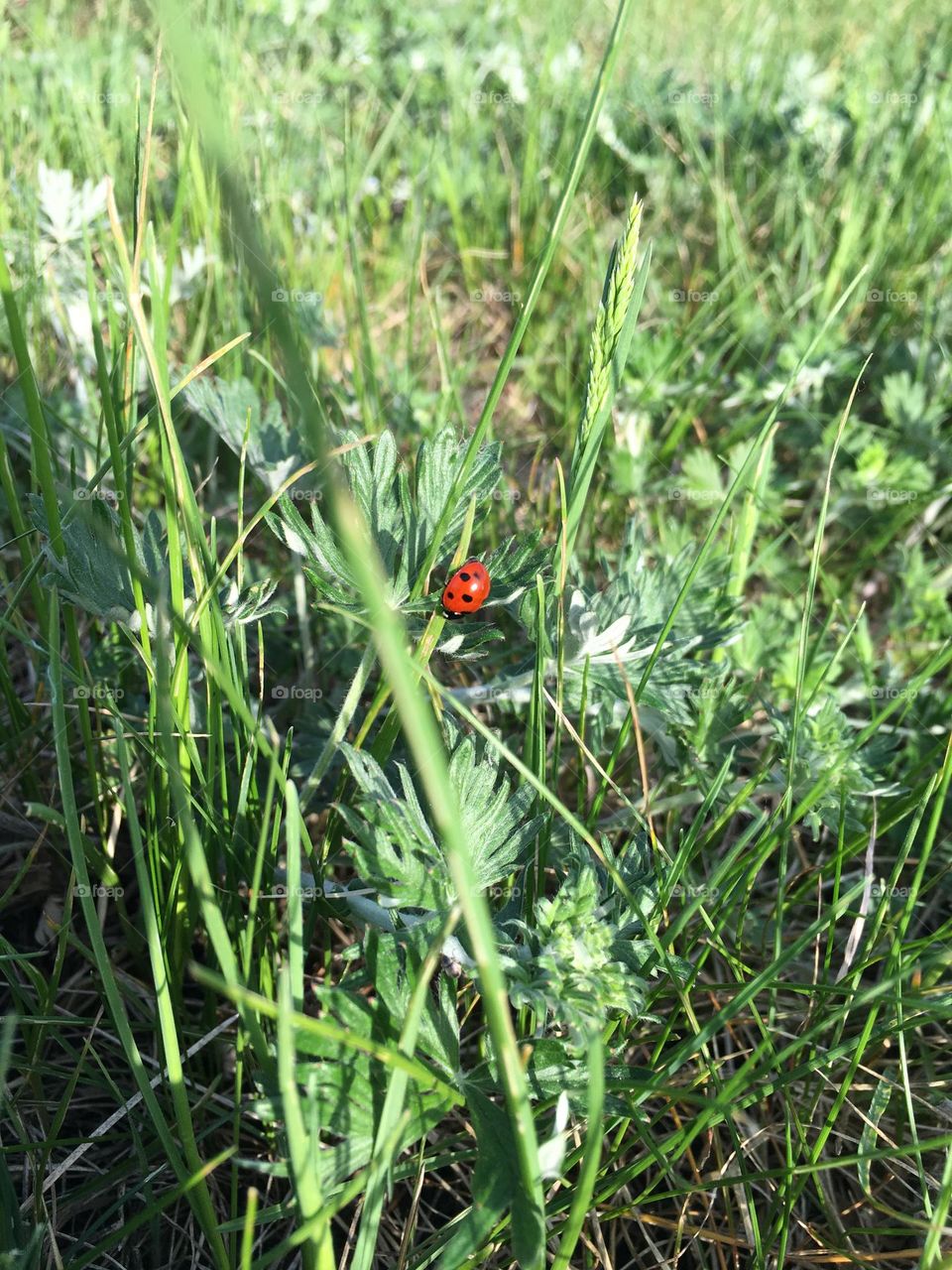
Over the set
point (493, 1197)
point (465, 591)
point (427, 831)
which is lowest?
point (493, 1197)

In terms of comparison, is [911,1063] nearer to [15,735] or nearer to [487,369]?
[15,735]

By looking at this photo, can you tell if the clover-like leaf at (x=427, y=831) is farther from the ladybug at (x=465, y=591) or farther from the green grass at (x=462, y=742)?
the ladybug at (x=465, y=591)

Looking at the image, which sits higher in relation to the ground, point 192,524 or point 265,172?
point 265,172

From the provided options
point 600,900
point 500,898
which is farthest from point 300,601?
point 600,900

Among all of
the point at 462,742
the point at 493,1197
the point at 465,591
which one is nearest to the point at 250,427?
the point at 465,591

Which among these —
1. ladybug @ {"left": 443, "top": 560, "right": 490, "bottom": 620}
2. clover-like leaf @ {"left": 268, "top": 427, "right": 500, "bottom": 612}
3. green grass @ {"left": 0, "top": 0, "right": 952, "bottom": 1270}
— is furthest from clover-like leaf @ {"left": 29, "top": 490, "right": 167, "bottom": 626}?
ladybug @ {"left": 443, "top": 560, "right": 490, "bottom": 620}

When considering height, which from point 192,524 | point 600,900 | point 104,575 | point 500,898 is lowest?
point 500,898

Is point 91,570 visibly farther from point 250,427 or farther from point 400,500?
point 250,427

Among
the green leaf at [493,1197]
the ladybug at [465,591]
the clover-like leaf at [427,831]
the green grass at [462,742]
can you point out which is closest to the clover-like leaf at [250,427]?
the green grass at [462,742]

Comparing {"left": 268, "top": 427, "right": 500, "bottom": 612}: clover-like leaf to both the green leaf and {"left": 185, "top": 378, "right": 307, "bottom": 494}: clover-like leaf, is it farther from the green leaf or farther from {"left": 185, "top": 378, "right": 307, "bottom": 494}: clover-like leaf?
the green leaf
